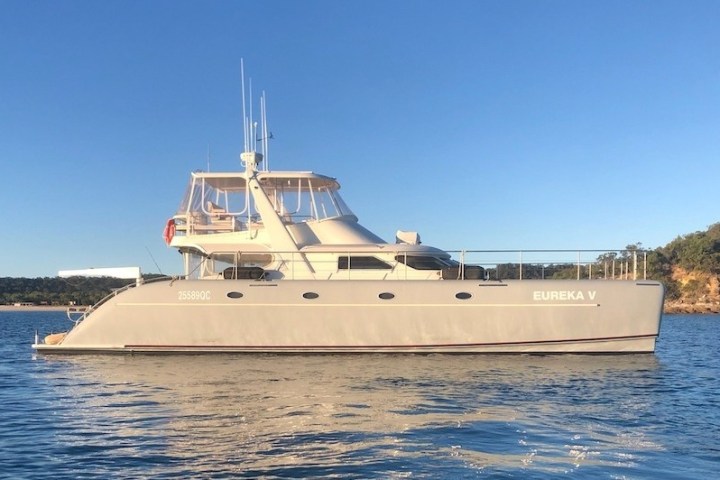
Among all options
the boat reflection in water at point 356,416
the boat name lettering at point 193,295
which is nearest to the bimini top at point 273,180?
the boat name lettering at point 193,295

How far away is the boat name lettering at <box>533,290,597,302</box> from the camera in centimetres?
1656

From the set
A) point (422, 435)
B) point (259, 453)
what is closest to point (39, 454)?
point (259, 453)

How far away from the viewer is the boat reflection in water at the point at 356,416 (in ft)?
22.9

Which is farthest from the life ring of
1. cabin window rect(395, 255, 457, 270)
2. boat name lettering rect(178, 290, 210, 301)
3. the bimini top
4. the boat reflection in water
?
cabin window rect(395, 255, 457, 270)

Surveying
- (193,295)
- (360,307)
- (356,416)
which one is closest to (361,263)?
(360,307)

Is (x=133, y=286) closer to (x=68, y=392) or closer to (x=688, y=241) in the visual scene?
(x=68, y=392)

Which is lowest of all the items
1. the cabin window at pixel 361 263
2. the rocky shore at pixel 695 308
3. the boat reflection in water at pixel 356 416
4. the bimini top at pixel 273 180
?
the rocky shore at pixel 695 308

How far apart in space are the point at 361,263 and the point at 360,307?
1.51 m

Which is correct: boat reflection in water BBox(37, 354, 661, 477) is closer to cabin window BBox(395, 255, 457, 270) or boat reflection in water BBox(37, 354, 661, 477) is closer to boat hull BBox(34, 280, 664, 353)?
boat hull BBox(34, 280, 664, 353)

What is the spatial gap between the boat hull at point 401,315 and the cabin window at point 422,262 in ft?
3.54

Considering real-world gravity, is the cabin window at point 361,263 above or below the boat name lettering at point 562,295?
above

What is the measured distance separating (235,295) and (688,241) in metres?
83.7

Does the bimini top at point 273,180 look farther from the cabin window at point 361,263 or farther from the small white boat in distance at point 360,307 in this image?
the cabin window at point 361,263

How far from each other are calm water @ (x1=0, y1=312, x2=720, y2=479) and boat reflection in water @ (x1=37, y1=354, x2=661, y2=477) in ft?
0.09
